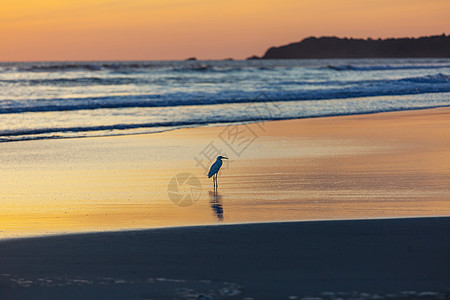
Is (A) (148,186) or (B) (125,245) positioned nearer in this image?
(B) (125,245)

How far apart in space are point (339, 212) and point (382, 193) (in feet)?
4.08

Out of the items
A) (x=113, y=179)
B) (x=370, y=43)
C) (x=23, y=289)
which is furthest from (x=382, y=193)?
(x=370, y=43)

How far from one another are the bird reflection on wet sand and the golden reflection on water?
→ 0.09 ft

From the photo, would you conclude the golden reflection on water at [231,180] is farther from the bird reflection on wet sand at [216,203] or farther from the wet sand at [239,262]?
the wet sand at [239,262]

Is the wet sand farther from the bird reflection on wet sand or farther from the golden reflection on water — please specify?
the bird reflection on wet sand

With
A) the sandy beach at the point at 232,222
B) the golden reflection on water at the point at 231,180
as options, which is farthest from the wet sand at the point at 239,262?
the golden reflection on water at the point at 231,180

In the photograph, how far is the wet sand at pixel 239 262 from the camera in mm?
4516

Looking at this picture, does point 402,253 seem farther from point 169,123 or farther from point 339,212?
point 169,123

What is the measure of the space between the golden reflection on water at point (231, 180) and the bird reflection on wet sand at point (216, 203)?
0.03 meters

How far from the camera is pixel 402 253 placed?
17.3 feet

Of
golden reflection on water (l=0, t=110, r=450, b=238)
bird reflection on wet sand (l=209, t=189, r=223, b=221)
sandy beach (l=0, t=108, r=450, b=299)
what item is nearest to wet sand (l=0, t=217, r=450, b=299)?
sandy beach (l=0, t=108, r=450, b=299)

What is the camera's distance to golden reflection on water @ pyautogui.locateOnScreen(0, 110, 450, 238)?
270 inches

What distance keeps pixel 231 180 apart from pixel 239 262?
4080mm

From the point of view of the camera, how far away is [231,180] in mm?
9172
